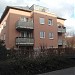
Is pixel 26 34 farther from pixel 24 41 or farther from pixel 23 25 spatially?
pixel 24 41

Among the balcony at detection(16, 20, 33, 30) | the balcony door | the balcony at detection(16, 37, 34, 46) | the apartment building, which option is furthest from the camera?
the balcony door

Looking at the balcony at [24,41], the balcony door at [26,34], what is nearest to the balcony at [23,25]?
the balcony door at [26,34]

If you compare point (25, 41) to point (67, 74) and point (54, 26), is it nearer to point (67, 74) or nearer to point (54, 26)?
point (54, 26)

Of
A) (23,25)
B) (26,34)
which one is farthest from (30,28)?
(23,25)

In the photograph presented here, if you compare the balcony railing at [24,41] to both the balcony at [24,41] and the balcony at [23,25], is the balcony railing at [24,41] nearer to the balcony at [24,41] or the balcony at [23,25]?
the balcony at [24,41]

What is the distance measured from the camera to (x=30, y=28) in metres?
41.1

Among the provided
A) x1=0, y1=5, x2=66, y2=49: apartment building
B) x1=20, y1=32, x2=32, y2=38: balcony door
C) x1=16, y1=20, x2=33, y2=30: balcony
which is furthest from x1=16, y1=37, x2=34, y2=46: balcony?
x1=16, y1=20, x2=33, y2=30: balcony

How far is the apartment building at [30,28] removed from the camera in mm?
39438

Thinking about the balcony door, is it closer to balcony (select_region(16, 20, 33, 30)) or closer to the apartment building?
the apartment building

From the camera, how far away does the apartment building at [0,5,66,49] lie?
3944 centimetres

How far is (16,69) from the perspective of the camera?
13.0m

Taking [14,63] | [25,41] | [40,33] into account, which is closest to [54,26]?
[40,33]

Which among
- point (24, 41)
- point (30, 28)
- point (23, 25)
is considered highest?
point (23, 25)

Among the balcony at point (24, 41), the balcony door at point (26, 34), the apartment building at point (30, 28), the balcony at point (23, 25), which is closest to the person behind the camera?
the balcony at point (24, 41)
